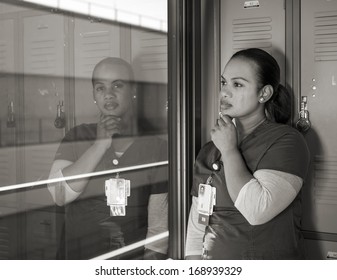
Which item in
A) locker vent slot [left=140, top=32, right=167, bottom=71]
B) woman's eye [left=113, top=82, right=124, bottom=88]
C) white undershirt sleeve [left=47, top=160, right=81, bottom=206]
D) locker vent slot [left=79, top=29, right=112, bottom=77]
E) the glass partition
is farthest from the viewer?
locker vent slot [left=140, top=32, right=167, bottom=71]

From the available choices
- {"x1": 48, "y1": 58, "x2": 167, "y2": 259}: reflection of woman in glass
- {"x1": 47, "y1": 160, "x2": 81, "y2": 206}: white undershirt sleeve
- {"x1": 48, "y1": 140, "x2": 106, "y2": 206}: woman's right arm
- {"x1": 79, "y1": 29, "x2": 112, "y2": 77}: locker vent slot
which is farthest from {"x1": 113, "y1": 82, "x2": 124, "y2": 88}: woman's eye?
{"x1": 47, "y1": 160, "x2": 81, "y2": 206}: white undershirt sleeve

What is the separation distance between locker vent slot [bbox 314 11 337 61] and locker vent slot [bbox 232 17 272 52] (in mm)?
219

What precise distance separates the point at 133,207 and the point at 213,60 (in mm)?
810

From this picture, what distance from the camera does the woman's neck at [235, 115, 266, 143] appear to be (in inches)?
84.2

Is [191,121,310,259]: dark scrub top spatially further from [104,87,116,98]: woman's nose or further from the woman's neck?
[104,87,116,98]: woman's nose

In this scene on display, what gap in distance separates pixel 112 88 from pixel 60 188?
1.52 ft

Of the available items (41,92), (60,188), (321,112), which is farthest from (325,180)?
(41,92)

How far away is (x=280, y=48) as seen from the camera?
7.86ft

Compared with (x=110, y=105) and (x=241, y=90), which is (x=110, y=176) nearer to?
(x=110, y=105)

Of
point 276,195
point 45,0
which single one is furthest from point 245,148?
point 45,0
